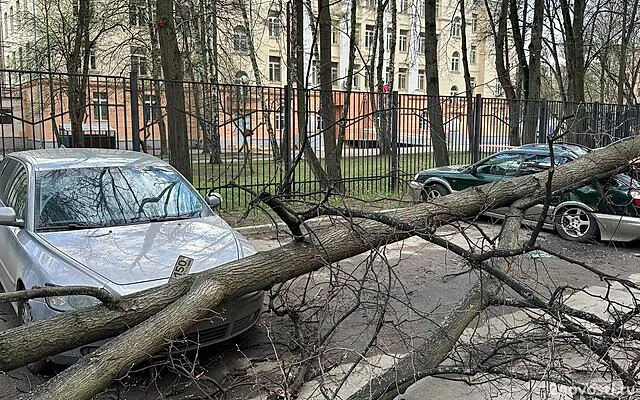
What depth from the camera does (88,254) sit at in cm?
408

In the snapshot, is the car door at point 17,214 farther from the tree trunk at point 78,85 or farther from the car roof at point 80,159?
the tree trunk at point 78,85

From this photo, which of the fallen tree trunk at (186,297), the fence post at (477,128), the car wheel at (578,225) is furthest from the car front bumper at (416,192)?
the fence post at (477,128)

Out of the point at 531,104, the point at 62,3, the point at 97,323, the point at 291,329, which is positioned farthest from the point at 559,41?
the point at 97,323

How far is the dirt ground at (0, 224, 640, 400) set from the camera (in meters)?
3.27

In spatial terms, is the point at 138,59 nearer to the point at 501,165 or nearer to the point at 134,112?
the point at 134,112

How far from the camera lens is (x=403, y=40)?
43.7 m

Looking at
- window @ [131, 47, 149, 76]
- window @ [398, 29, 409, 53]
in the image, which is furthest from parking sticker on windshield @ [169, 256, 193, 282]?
window @ [398, 29, 409, 53]

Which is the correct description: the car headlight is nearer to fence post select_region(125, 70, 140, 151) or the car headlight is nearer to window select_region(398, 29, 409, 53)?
fence post select_region(125, 70, 140, 151)

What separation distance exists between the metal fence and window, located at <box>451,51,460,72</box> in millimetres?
29476

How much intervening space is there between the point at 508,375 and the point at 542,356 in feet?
1.13

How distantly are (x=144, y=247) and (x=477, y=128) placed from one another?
11.0m

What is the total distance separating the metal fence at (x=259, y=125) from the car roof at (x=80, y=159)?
1.84m

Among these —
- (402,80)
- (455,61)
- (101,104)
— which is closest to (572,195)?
(101,104)

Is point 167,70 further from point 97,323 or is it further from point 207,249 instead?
point 97,323
